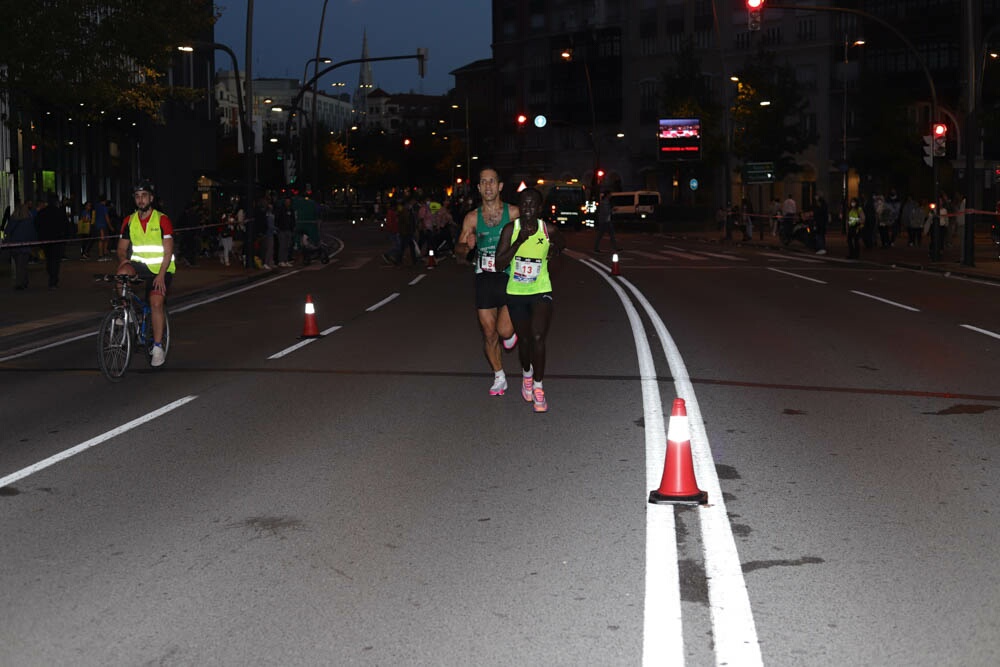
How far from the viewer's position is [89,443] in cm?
888

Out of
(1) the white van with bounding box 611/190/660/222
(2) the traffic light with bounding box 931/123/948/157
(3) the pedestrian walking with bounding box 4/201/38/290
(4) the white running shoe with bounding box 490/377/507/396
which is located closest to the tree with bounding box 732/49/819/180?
(1) the white van with bounding box 611/190/660/222

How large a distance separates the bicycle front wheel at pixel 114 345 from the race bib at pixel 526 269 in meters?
4.23

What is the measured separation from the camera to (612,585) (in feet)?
17.6

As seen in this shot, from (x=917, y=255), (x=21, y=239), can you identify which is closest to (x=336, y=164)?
(x=917, y=255)

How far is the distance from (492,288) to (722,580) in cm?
505

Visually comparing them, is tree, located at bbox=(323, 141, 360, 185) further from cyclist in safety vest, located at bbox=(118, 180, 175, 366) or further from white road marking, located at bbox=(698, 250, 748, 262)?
cyclist in safety vest, located at bbox=(118, 180, 175, 366)

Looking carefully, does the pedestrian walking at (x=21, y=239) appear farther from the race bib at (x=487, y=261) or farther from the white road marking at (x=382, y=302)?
the race bib at (x=487, y=261)

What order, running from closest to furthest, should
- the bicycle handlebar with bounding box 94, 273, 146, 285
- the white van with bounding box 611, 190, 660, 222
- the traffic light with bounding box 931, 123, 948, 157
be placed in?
1. the bicycle handlebar with bounding box 94, 273, 146, 285
2. the traffic light with bounding box 931, 123, 948, 157
3. the white van with bounding box 611, 190, 660, 222

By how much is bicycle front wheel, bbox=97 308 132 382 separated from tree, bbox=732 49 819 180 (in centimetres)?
5385

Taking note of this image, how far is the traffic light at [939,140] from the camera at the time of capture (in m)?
33.0

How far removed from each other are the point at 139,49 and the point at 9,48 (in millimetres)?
2845

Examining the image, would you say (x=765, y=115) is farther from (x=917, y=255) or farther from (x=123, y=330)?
(x=123, y=330)

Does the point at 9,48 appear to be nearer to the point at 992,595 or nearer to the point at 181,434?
the point at 181,434

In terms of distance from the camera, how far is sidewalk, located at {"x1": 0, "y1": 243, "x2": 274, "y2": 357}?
666 inches
